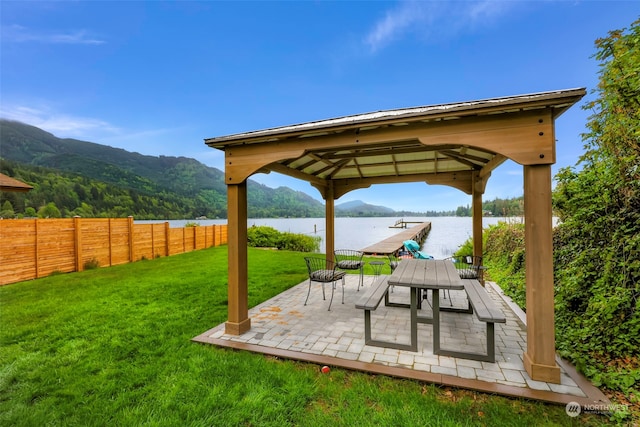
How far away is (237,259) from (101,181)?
2881cm

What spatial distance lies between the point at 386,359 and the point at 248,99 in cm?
3827

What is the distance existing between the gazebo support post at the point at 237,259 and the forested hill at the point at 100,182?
4.33m

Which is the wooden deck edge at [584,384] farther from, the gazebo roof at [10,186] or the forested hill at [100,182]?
the gazebo roof at [10,186]

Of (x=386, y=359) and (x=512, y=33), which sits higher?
(x=512, y=33)

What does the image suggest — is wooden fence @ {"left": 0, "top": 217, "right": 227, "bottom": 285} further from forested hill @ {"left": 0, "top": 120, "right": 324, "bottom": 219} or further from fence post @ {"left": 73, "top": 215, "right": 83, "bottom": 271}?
forested hill @ {"left": 0, "top": 120, "right": 324, "bottom": 219}

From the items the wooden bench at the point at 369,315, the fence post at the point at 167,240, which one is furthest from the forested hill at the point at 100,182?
the wooden bench at the point at 369,315

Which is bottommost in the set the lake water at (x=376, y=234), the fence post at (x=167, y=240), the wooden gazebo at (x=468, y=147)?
the lake water at (x=376, y=234)

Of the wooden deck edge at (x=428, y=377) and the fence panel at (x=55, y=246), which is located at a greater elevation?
the fence panel at (x=55, y=246)

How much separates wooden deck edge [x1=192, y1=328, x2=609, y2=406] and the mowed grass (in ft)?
0.19

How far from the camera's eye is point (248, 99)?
35219 millimetres

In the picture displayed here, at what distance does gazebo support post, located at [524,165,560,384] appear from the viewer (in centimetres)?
238

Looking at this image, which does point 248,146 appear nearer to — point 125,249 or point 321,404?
point 321,404

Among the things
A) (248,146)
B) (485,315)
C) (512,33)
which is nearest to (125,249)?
(248,146)

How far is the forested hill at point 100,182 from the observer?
48.1 ft
